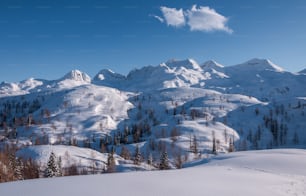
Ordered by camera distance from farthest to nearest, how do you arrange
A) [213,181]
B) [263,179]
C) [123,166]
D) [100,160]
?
1. [100,160]
2. [123,166]
3. [263,179]
4. [213,181]

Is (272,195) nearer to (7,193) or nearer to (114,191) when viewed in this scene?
(114,191)

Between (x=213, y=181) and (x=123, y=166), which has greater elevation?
(x=213, y=181)

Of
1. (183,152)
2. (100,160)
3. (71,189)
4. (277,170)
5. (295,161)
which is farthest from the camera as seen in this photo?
(183,152)

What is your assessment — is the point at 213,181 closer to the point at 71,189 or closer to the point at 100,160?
the point at 71,189

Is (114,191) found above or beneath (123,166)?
above

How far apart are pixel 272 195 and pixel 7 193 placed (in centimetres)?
2128

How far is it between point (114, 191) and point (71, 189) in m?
3.59

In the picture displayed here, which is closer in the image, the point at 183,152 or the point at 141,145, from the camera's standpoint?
the point at 183,152

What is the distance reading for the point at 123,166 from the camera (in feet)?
355

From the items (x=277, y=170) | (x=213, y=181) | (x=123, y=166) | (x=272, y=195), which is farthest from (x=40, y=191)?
(x=123, y=166)

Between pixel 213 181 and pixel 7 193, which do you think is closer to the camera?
pixel 7 193

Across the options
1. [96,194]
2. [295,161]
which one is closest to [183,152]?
[295,161]

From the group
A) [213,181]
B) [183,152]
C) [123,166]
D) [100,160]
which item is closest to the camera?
[213,181]

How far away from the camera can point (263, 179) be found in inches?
1237
